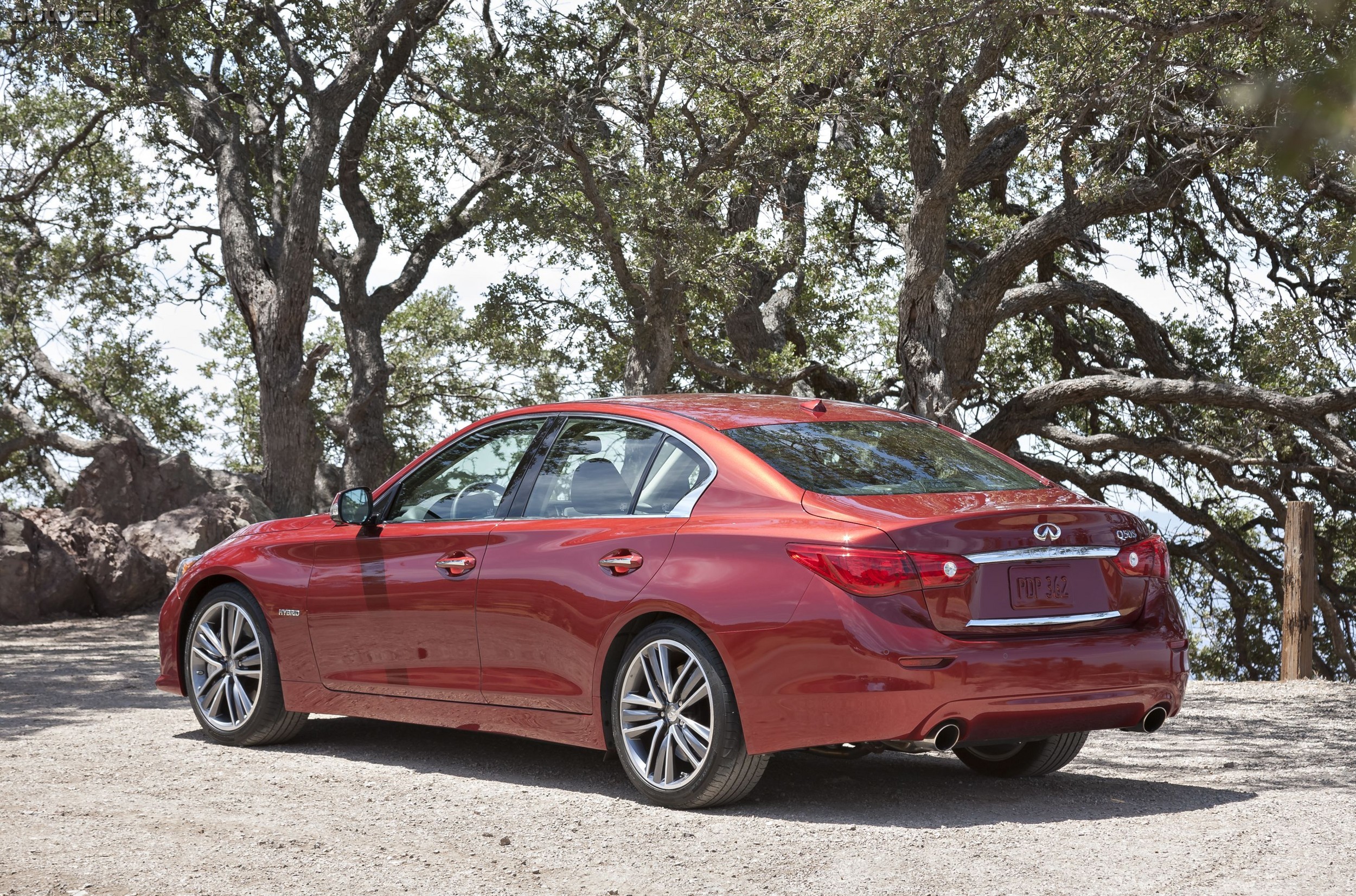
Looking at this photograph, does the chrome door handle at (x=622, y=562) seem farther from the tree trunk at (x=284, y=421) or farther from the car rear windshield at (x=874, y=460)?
the tree trunk at (x=284, y=421)

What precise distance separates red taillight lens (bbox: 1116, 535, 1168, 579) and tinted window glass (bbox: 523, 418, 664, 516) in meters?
1.78

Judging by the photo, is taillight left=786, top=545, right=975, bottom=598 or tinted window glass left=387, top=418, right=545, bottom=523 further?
tinted window glass left=387, top=418, right=545, bottom=523

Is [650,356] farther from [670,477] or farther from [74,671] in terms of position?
[670,477]

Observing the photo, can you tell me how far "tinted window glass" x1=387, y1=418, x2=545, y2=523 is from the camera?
19.7 feet

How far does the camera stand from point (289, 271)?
18094 millimetres

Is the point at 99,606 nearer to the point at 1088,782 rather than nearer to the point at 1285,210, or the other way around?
the point at 1088,782

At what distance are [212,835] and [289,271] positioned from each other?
47.1 ft

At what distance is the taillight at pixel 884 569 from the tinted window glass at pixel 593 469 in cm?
104

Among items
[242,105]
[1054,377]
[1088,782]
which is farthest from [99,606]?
[1054,377]

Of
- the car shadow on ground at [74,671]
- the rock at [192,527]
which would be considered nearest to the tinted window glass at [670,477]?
the car shadow on ground at [74,671]

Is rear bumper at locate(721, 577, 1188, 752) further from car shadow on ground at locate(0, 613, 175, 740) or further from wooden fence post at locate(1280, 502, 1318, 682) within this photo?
wooden fence post at locate(1280, 502, 1318, 682)

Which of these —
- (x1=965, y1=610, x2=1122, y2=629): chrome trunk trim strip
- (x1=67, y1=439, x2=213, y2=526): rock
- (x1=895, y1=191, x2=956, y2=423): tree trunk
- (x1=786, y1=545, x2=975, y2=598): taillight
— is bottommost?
Result: (x1=965, y1=610, x2=1122, y2=629): chrome trunk trim strip

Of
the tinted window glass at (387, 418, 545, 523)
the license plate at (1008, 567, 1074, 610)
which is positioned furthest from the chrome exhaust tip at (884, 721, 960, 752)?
the tinted window glass at (387, 418, 545, 523)

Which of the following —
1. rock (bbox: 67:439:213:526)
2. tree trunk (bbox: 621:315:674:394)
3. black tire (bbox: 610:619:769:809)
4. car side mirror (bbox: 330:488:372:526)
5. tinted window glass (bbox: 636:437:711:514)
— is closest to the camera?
black tire (bbox: 610:619:769:809)
